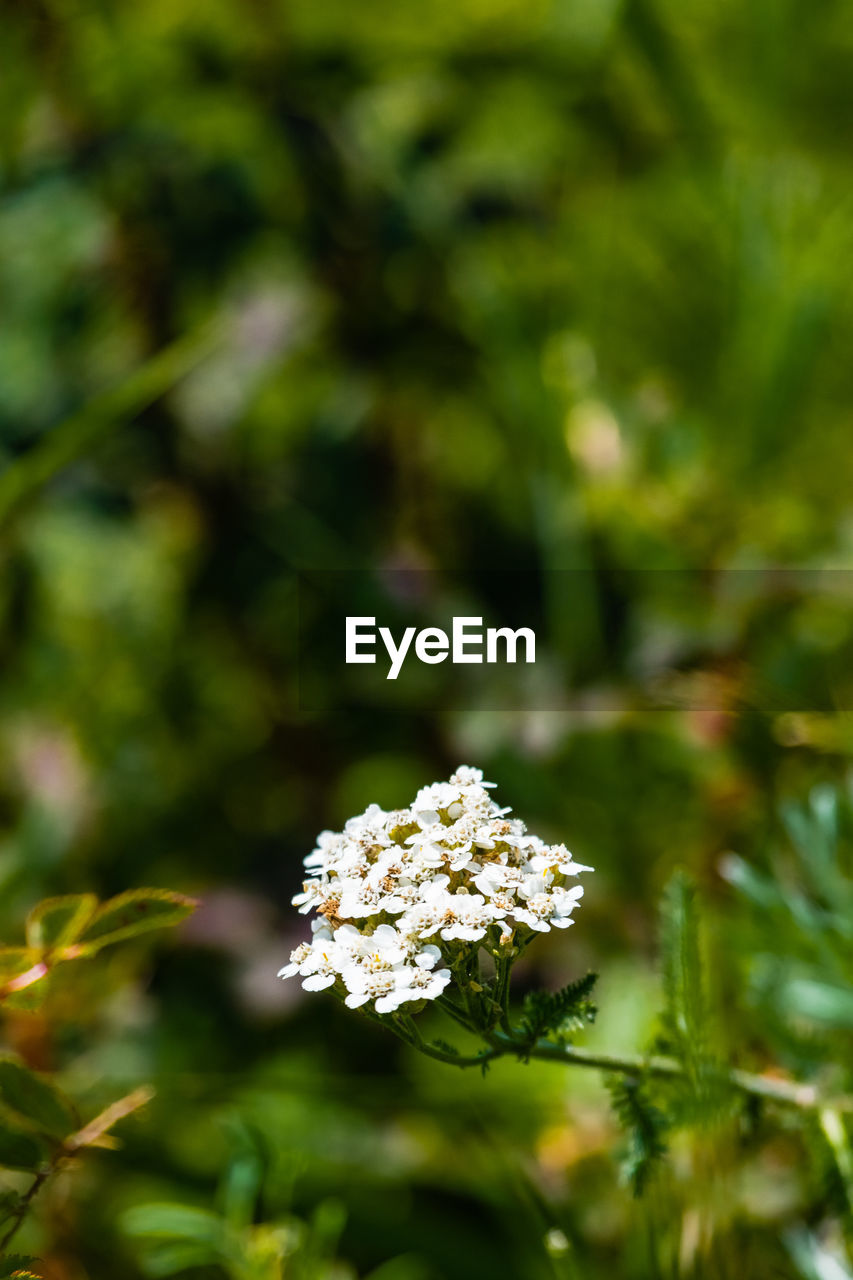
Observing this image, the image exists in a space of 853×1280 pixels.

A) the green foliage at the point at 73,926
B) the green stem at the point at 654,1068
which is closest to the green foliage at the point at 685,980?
the green stem at the point at 654,1068

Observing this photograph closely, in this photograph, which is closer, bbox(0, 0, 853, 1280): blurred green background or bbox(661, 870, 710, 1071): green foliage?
bbox(661, 870, 710, 1071): green foliage

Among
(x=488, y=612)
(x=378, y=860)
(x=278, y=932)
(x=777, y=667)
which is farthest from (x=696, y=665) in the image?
(x=378, y=860)

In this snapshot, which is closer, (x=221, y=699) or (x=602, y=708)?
(x=602, y=708)

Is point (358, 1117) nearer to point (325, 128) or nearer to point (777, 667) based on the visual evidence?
point (777, 667)

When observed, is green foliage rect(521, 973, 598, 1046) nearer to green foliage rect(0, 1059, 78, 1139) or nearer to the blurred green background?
green foliage rect(0, 1059, 78, 1139)

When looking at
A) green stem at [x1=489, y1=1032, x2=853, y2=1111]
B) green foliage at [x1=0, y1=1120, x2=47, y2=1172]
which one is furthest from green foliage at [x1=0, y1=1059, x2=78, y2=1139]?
green stem at [x1=489, y1=1032, x2=853, y2=1111]

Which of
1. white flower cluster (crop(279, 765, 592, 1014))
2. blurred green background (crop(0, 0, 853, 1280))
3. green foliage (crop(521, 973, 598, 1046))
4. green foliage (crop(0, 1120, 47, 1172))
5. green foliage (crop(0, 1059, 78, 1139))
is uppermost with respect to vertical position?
blurred green background (crop(0, 0, 853, 1280))
